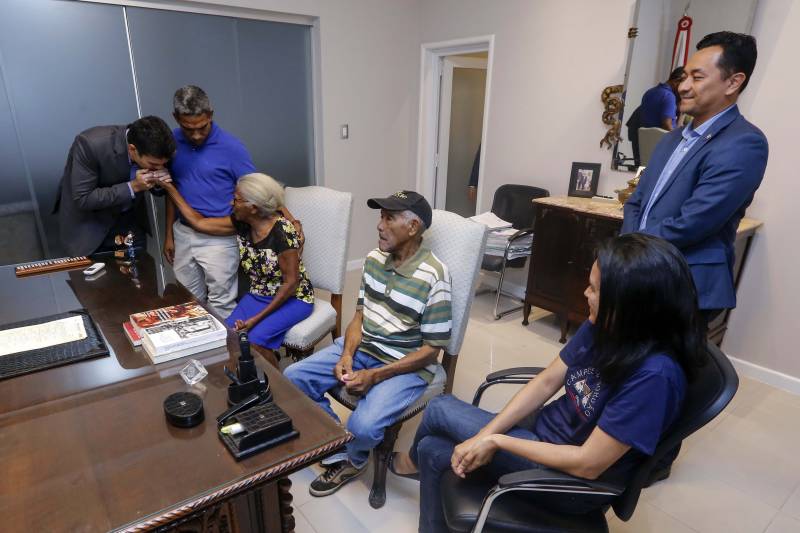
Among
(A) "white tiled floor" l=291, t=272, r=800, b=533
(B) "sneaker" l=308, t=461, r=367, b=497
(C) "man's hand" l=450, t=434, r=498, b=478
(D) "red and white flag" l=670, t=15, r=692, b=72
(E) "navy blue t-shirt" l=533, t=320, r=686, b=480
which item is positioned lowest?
(A) "white tiled floor" l=291, t=272, r=800, b=533

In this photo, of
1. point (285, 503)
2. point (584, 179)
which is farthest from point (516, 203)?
point (285, 503)

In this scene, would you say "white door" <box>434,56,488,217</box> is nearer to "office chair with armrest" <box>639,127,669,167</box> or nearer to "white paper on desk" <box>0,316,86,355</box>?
"office chair with armrest" <box>639,127,669,167</box>

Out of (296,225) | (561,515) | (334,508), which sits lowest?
(334,508)

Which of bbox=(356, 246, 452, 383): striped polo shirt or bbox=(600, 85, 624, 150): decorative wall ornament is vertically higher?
bbox=(600, 85, 624, 150): decorative wall ornament

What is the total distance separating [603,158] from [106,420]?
3108 mm

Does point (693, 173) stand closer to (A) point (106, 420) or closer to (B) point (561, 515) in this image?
(B) point (561, 515)

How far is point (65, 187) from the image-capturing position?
7.25ft

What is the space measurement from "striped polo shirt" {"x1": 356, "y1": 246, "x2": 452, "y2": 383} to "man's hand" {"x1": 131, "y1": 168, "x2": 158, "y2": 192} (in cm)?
115

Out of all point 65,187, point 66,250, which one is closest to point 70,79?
point 65,187

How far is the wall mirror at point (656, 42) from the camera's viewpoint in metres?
2.54

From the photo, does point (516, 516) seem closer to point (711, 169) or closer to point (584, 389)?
point (584, 389)

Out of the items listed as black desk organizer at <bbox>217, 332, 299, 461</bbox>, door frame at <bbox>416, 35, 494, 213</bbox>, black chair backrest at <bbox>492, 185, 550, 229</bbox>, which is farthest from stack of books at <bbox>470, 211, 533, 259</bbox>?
black desk organizer at <bbox>217, 332, 299, 461</bbox>

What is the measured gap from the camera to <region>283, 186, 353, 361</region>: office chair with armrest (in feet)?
7.57

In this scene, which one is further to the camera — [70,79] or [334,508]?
[70,79]
